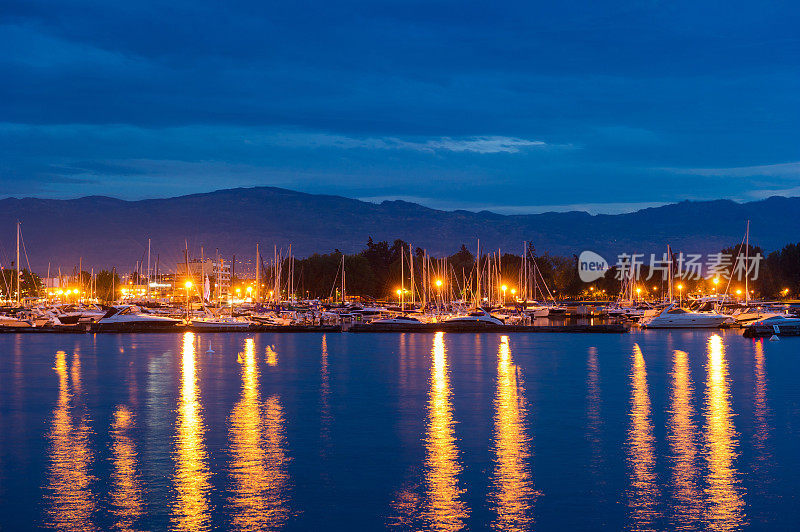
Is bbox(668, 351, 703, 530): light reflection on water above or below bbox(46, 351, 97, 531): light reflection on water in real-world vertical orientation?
below

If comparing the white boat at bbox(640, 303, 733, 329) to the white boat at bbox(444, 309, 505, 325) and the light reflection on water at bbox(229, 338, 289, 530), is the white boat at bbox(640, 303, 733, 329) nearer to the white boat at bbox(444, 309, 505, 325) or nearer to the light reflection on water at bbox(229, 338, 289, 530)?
the white boat at bbox(444, 309, 505, 325)

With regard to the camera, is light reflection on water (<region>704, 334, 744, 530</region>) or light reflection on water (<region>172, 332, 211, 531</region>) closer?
light reflection on water (<region>172, 332, 211, 531</region>)

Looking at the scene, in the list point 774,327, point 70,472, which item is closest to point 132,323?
point 774,327

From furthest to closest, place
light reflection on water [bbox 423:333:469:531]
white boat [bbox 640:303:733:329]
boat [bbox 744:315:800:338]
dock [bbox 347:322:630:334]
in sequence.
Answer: white boat [bbox 640:303:733:329]
dock [bbox 347:322:630:334]
boat [bbox 744:315:800:338]
light reflection on water [bbox 423:333:469:531]

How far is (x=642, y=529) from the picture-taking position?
19.9 metres

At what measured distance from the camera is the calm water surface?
21312mm

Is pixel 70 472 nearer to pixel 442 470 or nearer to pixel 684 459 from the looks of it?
pixel 442 470

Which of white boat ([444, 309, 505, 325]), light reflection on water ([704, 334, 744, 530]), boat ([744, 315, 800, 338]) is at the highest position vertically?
white boat ([444, 309, 505, 325])

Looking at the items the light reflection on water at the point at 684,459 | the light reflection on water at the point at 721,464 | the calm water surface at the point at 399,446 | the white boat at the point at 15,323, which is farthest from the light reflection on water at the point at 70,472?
the white boat at the point at 15,323

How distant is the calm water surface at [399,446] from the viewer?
69.9 feet

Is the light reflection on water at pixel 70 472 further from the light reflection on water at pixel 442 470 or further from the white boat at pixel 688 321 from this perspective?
the white boat at pixel 688 321

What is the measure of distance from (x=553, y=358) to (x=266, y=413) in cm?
3347

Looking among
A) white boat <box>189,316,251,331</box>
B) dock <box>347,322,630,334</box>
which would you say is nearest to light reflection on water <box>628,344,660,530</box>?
dock <box>347,322,630,334</box>

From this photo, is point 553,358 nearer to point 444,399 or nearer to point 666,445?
point 444,399
